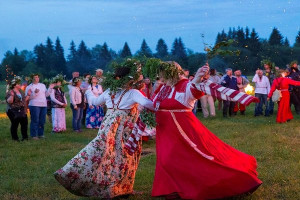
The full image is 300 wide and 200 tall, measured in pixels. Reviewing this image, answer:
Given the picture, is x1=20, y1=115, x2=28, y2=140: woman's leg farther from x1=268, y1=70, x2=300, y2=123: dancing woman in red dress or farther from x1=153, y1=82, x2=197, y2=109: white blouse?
x1=268, y1=70, x2=300, y2=123: dancing woman in red dress

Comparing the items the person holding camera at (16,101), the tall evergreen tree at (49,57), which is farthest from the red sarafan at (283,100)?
the tall evergreen tree at (49,57)

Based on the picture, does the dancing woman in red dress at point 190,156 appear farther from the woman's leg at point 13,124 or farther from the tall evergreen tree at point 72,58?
the tall evergreen tree at point 72,58

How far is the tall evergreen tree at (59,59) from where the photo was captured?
84613mm

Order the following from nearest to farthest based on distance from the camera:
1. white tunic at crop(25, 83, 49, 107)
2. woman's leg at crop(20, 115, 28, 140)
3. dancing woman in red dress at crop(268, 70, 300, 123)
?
1. woman's leg at crop(20, 115, 28, 140)
2. white tunic at crop(25, 83, 49, 107)
3. dancing woman in red dress at crop(268, 70, 300, 123)

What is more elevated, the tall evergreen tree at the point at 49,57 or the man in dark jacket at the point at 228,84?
the tall evergreen tree at the point at 49,57

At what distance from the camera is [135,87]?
7246mm

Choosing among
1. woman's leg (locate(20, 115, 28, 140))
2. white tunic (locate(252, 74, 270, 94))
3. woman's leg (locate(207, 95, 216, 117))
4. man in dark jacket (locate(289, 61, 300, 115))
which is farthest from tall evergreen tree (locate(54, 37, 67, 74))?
woman's leg (locate(20, 115, 28, 140))

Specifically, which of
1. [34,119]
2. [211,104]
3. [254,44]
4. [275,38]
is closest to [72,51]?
[275,38]

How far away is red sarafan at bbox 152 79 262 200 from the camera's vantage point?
6.38m

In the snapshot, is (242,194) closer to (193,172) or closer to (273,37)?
(193,172)

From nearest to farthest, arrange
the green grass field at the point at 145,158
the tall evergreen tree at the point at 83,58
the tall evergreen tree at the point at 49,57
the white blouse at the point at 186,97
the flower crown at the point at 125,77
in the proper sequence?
the white blouse at the point at 186,97 < the flower crown at the point at 125,77 < the green grass field at the point at 145,158 < the tall evergreen tree at the point at 83,58 < the tall evergreen tree at the point at 49,57

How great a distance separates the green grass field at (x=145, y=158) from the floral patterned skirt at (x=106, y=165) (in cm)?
53

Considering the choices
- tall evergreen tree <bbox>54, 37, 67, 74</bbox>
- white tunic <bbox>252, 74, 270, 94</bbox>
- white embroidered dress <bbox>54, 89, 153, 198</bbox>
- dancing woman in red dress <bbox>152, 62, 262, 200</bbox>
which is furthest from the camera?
tall evergreen tree <bbox>54, 37, 67, 74</bbox>

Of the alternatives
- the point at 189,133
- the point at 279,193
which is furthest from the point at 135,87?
the point at 279,193
